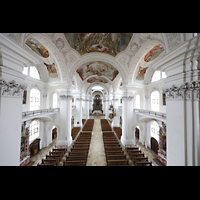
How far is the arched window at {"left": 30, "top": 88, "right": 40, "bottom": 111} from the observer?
965 centimetres

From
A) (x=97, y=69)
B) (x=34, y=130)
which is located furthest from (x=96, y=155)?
(x=97, y=69)

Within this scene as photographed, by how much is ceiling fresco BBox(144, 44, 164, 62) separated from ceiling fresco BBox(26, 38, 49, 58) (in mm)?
9365

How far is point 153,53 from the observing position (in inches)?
336

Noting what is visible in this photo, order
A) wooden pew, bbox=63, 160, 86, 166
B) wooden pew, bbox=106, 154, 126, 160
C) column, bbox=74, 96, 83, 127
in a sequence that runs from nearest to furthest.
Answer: wooden pew, bbox=63, 160, 86, 166
wooden pew, bbox=106, 154, 126, 160
column, bbox=74, 96, 83, 127

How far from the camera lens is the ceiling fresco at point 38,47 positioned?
7443mm

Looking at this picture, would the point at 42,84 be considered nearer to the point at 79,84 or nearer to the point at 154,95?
the point at 79,84

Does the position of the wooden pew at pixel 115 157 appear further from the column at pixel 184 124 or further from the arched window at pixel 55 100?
the arched window at pixel 55 100

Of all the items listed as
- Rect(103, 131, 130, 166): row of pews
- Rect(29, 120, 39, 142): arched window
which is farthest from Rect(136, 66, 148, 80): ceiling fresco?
Rect(29, 120, 39, 142): arched window

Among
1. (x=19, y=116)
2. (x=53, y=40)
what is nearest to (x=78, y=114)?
(x=53, y=40)

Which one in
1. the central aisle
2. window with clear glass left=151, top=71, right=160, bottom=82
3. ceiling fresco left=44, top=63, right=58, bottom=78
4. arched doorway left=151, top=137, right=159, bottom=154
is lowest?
the central aisle

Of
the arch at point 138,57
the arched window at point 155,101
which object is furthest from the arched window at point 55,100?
the arched window at point 155,101

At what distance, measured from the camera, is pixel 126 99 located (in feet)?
35.4

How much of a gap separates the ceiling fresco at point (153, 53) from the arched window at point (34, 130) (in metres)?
13.2

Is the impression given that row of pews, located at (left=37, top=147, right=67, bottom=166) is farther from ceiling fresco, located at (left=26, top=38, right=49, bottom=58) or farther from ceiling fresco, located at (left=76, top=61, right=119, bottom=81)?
ceiling fresco, located at (left=76, top=61, right=119, bottom=81)
